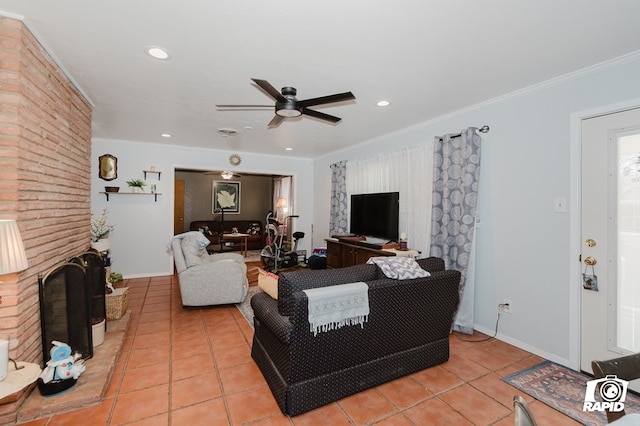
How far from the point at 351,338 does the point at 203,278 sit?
2470mm

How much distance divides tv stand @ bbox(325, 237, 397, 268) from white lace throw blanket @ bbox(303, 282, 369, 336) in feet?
6.46

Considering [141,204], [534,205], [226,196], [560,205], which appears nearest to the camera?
[560,205]

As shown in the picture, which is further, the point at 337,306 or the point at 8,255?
the point at 337,306

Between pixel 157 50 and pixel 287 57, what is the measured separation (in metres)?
0.97

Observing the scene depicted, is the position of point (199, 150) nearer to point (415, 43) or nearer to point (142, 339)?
point (142, 339)

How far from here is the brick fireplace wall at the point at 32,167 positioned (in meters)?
1.79

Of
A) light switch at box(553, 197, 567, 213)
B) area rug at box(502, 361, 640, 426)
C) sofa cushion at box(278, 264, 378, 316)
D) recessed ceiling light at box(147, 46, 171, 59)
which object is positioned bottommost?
area rug at box(502, 361, 640, 426)

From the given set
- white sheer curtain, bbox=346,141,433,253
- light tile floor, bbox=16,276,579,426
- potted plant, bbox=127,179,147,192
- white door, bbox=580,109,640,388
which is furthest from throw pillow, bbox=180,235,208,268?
white door, bbox=580,109,640,388

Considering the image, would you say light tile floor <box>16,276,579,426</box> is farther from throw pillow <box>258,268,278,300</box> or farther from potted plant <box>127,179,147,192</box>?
potted plant <box>127,179,147,192</box>

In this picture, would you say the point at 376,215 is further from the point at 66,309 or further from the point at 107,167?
the point at 107,167

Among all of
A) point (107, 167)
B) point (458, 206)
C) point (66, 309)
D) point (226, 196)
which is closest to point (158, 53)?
point (66, 309)

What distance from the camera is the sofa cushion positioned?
191cm

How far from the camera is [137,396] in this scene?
209 cm

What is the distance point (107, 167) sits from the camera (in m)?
5.12
